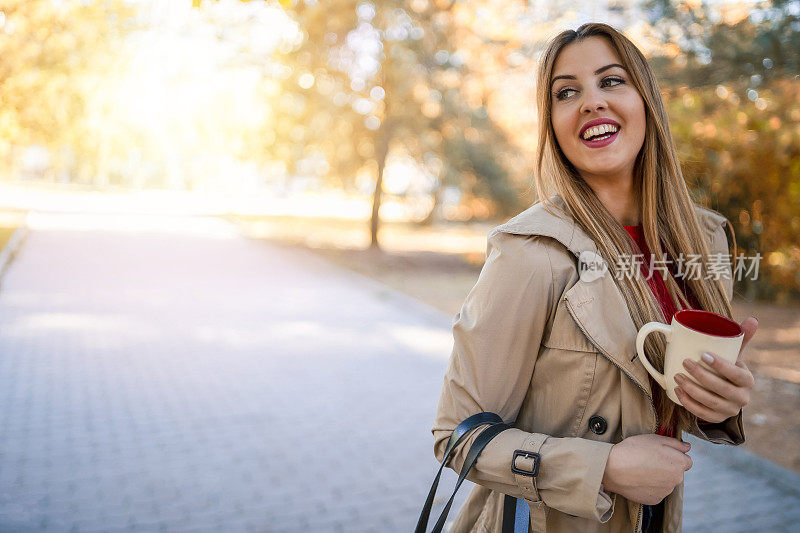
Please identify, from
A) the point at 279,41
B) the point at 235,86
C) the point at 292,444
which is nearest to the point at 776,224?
the point at 292,444

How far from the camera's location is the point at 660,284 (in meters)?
1.62

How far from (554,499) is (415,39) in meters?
15.8

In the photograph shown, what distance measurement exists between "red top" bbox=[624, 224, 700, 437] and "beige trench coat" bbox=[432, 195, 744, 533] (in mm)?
219

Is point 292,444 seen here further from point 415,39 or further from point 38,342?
point 415,39

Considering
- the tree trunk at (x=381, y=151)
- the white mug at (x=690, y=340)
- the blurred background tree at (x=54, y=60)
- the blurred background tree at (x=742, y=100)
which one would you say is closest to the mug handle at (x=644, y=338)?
the white mug at (x=690, y=340)

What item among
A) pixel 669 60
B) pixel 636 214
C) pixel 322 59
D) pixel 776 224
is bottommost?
pixel 776 224

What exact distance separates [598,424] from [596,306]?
10.2 inches

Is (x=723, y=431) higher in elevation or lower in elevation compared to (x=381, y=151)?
lower

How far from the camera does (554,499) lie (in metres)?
1.32

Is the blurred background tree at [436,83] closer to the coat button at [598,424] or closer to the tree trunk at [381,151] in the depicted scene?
the tree trunk at [381,151]

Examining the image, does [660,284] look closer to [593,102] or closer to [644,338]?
[644,338]

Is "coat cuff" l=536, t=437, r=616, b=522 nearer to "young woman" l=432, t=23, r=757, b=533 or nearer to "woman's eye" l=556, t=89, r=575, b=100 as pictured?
"young woman" l=432, t=23, r=757, b=533

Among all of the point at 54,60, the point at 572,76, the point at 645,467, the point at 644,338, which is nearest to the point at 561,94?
the point at 572,76

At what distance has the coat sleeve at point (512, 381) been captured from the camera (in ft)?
4.26
